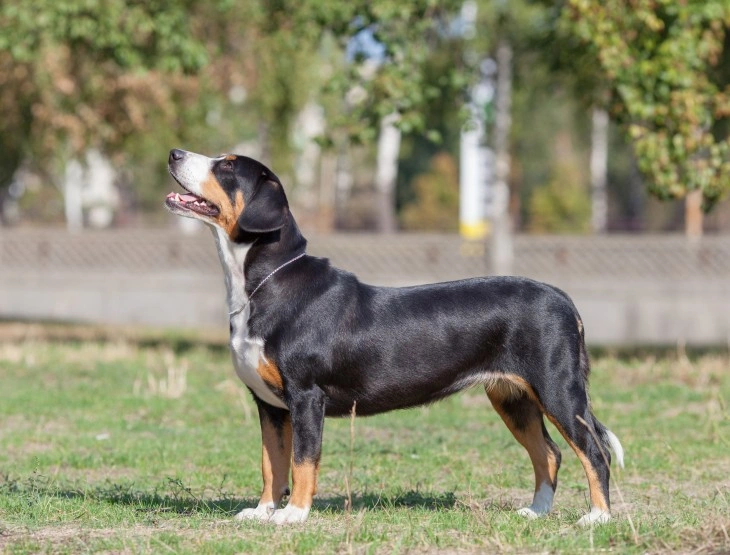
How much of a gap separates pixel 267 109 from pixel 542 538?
76.1 feet

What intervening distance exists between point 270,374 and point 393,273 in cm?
2308

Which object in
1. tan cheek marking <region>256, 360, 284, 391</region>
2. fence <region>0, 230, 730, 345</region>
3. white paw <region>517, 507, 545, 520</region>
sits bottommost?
fence <region>0, 230, 730, 345</region>

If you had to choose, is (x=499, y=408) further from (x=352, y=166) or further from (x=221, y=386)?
(x=352, y=166)

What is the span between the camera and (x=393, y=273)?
29.5 metres

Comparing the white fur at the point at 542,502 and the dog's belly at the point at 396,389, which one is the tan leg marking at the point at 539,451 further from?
the dog's belly at the point at 396,389

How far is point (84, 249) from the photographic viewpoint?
31547mm

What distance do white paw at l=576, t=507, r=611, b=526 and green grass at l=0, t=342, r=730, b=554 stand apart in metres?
0.15

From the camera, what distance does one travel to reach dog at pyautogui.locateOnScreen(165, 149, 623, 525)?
6527 millimetres

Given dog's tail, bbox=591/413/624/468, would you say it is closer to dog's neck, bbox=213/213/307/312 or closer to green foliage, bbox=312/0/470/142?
dog's neck, bbox=213/213/307/312

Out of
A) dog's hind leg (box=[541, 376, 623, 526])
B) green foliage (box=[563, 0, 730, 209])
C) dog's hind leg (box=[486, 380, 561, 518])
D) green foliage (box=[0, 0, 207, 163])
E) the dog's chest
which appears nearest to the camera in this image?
the dog's chest

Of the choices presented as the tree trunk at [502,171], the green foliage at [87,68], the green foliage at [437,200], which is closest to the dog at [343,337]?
the green foliage at [87,68]

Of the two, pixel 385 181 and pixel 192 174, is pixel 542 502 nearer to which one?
pixel 192 174

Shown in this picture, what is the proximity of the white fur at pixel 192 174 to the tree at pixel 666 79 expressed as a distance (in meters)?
9.61

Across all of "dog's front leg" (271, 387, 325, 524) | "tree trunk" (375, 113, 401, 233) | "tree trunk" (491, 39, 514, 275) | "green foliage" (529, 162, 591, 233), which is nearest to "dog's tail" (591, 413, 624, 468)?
"dog's front leg" (271, 387, 325, 524)
